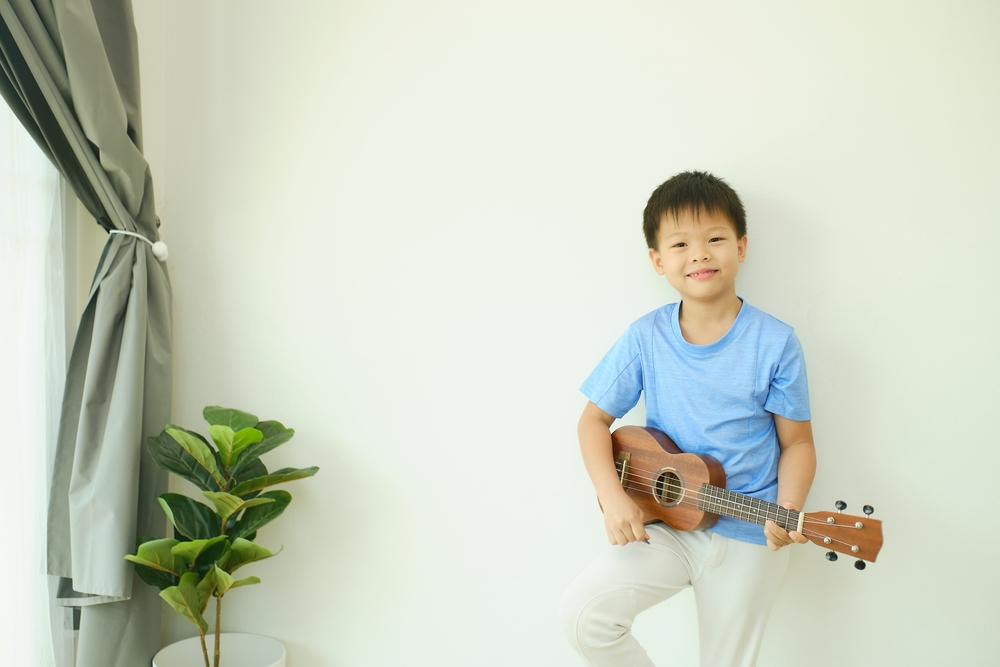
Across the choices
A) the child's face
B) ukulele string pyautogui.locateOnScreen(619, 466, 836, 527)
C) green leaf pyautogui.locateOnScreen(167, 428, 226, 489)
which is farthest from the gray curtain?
the child's face

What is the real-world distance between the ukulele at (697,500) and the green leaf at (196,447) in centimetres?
97

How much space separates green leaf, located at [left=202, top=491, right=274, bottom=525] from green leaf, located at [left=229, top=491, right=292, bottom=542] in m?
0.03

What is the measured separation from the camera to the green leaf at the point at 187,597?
1.53 meters

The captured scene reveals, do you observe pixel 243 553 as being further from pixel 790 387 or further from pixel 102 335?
pixel 790 387

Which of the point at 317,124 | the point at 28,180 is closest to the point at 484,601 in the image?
the point at 317,124

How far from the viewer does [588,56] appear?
5.58ft

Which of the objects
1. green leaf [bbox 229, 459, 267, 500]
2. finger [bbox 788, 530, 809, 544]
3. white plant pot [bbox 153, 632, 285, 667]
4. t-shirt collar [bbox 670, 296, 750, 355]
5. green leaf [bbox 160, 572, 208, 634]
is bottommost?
white plant pot [bbox 153, 632, 285, 667]

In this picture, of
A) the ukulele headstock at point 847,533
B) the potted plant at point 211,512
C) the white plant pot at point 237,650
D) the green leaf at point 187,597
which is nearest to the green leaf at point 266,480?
the potted plant at point 211,512

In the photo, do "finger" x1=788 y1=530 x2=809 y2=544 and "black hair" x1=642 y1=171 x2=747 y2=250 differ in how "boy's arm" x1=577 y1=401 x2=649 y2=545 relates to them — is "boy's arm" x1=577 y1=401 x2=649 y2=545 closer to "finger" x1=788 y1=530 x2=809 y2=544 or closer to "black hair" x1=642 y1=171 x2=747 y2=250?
"finger" x1=788 y1=530 x2=809 y2=544

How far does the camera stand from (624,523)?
1.36 m

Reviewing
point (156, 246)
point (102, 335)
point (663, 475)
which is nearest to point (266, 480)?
point (102, 335)

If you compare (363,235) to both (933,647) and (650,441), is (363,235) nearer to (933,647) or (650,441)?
(650,441)

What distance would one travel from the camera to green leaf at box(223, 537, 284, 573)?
1.62 meters

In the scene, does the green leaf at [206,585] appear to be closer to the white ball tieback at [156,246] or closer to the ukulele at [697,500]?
the white ball tieback at [156,246]
